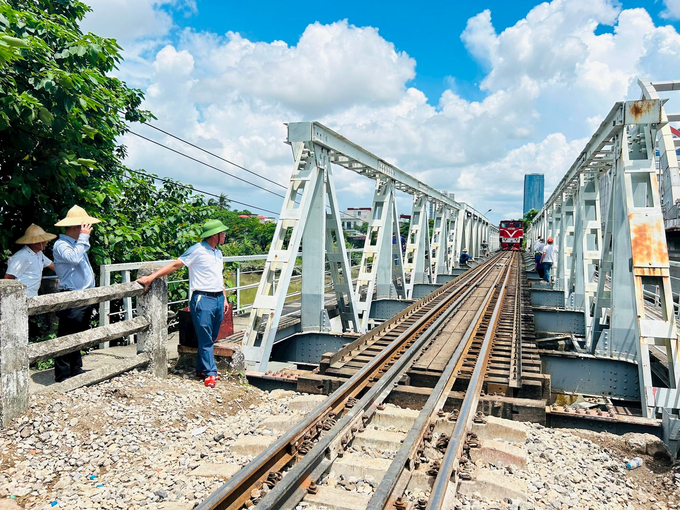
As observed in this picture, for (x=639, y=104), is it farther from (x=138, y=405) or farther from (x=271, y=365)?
(x=138, y=405)

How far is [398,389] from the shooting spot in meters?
5.27

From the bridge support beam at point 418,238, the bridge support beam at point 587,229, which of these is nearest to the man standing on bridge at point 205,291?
the bridge support beam at point 587,229

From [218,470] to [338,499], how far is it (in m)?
0.93

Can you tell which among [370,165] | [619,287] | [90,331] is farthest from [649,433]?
[370,165]

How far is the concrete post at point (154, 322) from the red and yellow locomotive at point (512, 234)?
1810 inches

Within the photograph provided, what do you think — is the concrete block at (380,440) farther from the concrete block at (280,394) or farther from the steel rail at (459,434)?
the concrete block at (280,394)

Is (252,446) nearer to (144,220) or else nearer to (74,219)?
(74,219)

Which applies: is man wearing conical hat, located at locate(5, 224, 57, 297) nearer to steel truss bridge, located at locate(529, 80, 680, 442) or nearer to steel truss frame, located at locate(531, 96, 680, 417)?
steel truss bridge, located at locate(529, 80, 680, 442)

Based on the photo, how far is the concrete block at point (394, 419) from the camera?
4.51m

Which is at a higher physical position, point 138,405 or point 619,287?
point 619,287

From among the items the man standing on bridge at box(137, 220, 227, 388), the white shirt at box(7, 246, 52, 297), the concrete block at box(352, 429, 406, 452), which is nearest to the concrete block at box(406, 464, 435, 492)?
the concrete block at box(352, 429, 406, 452)

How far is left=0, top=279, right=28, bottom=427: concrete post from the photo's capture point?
11.8ft

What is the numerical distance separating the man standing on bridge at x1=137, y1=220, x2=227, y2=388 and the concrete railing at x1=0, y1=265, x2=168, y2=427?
36cm

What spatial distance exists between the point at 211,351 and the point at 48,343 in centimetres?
170
